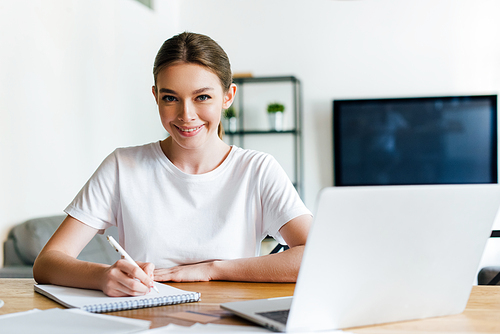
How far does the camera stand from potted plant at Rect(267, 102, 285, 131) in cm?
425

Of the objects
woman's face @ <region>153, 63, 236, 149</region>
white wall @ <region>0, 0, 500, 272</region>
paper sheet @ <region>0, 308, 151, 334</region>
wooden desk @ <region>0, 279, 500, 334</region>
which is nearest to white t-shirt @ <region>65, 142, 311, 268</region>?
woman's face @ <region>153, 63, 236, 149</region>

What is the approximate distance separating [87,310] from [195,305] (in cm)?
19

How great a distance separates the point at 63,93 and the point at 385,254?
102 inches

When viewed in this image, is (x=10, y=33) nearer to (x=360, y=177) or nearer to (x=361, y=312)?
(x=361, y=312)

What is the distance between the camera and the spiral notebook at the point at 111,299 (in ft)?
2.96

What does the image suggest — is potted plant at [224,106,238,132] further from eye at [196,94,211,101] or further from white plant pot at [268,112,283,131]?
Answer: eye at [196,94,211,101]

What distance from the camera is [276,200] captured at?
1429 millimetres

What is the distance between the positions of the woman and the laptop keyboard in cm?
43

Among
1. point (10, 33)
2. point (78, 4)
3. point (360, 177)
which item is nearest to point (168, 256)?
point (10, 33)

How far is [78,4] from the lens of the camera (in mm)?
3111

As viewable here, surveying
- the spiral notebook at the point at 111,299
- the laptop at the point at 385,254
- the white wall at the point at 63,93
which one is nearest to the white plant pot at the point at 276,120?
the white wall at the point at 63,93

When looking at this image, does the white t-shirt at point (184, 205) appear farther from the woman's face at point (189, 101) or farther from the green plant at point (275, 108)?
the green plant at point (275, 108)

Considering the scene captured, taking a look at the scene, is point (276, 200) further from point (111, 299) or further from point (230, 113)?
point (230, 113)

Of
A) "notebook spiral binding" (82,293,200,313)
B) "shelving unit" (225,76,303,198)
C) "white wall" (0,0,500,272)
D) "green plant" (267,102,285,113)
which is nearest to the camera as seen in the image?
"notebook spiral binding" (82,293,200,313)
